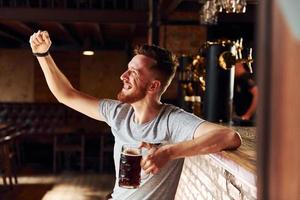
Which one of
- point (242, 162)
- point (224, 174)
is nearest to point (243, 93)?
point (224, 174)

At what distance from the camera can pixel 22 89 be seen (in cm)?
1041

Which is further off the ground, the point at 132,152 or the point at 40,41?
the point at 40,41

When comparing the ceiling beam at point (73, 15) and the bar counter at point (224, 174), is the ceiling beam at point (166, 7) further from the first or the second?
the bar counter at point (224, 174)

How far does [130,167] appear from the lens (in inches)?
62.4

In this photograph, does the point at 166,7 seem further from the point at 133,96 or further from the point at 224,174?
the point at 133,96

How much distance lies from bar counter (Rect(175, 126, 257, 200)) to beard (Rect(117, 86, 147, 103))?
42 cm

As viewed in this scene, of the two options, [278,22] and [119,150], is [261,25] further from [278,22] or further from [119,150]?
[119,150]

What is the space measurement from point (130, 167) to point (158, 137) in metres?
0.18

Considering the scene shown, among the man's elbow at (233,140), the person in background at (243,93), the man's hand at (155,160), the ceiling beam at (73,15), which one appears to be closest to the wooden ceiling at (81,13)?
the ceiling beam at (73,15)

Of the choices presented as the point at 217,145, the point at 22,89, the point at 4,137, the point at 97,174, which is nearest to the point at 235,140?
the point at 217,145

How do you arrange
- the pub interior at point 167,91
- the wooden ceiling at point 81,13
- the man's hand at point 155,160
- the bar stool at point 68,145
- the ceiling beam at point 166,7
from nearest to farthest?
the pub interior at point 167,91, the man's hand at point 155,160, the ceiling beam at point 166,7, the wooden ceiling at point 81,13, the bar stool at point 68,145

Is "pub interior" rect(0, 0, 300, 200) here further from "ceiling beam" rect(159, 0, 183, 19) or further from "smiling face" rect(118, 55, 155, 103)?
"smiling face" rect(118, 55, 155, 103)

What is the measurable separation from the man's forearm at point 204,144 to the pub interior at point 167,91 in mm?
138

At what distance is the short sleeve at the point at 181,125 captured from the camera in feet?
5.13
